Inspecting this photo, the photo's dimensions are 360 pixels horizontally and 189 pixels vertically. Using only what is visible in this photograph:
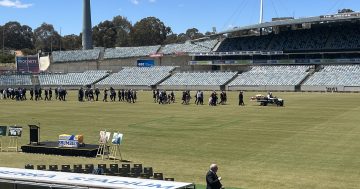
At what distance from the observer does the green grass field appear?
17781mm

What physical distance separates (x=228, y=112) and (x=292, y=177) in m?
22.0

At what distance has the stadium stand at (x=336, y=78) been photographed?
6966 centimetres

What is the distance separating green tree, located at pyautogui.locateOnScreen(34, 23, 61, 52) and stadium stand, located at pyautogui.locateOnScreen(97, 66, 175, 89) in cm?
8544

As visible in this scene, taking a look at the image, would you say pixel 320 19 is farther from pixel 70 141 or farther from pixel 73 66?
pixel 70 141

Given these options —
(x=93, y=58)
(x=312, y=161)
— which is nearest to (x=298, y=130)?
(x=312, y=161)

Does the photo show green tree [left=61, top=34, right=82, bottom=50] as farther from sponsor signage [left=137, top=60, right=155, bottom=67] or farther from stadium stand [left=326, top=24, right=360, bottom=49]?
stadium stand [left=326, top=24, right=360, bottom=49]

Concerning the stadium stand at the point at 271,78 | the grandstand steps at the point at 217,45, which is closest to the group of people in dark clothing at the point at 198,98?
the stadium stand at the point at 271,78

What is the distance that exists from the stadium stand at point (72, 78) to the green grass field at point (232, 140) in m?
47.8

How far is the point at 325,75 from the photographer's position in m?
75.8

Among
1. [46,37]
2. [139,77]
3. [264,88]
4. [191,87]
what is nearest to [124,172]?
[264,88]

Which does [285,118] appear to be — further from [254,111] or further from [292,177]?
[292,177]

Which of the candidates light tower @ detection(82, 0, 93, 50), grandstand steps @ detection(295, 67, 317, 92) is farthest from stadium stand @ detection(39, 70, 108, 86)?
grandstand steps @ detection(295, 67, 317, 92)

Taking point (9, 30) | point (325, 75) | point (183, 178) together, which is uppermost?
point (9, 30)

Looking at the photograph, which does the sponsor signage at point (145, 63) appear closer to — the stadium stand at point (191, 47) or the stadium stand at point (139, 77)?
the stadium stand at point (191, 47)
